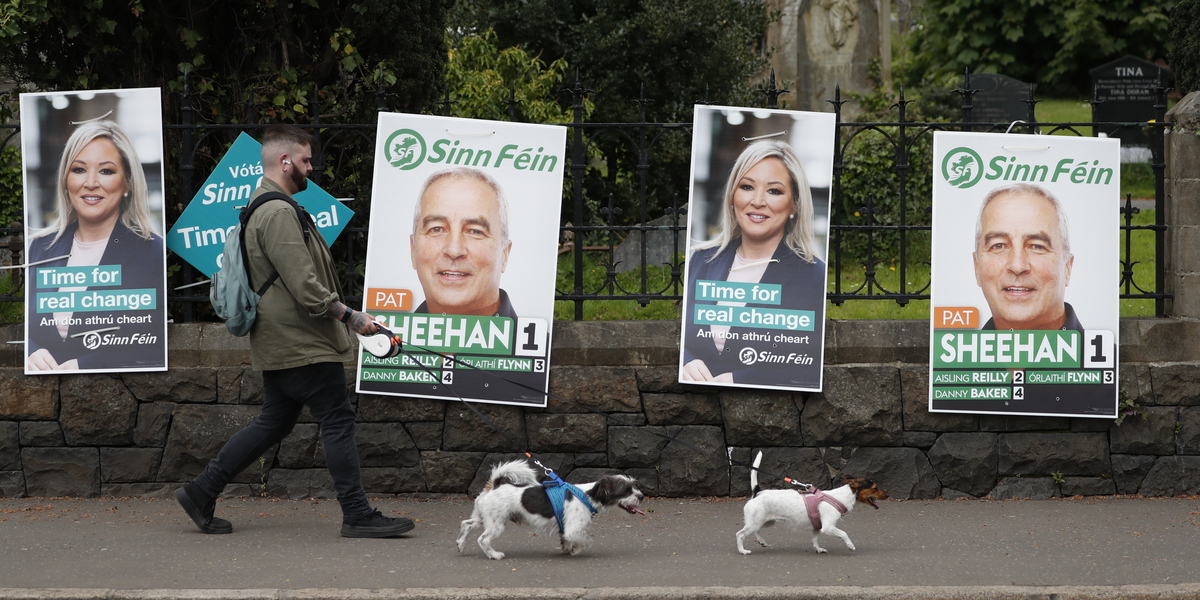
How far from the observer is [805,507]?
199 inches

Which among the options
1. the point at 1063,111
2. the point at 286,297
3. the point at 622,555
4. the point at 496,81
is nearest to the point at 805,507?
the point at 622,555

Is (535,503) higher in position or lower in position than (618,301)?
lower

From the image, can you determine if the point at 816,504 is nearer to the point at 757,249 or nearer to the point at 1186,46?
the point at 757,249

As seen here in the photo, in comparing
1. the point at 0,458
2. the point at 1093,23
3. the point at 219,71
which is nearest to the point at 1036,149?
the point at 219,71

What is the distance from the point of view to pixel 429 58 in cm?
700

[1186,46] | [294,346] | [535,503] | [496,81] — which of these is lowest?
[535,503]

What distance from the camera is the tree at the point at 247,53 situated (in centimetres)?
661

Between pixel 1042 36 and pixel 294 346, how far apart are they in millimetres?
24728

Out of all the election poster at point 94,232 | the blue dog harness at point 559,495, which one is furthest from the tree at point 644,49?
the blue dog harness at point 559,495

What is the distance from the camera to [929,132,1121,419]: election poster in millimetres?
6246

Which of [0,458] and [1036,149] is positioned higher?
[1036,149]

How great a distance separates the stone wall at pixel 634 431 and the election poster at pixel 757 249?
16cm

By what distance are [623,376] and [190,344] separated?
2445 millimetres

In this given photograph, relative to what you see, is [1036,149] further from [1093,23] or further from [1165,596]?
[1093,23]
